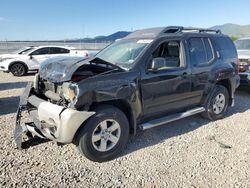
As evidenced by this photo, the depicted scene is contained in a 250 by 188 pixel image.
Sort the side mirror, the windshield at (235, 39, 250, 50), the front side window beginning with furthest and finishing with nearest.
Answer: the windshield at (235, 39, 250, 50) < the front side window < the side mirror

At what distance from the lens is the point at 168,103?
14.5ft

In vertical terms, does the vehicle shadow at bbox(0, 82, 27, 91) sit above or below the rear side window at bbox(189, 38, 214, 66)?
below

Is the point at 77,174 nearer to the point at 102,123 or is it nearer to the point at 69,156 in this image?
the point at 69,156

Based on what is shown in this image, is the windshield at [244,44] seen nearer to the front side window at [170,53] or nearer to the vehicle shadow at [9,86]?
the front side window at [170,53]

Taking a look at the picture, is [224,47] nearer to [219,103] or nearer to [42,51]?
[219,103]

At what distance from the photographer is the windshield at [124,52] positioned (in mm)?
4185

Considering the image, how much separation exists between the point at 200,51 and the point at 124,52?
1638 millimetres

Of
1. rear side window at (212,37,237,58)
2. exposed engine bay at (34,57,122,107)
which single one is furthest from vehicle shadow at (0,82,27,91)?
rear side window at (212,37,237,58)

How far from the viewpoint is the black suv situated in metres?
3.38

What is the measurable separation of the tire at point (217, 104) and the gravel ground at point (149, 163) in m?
0.48

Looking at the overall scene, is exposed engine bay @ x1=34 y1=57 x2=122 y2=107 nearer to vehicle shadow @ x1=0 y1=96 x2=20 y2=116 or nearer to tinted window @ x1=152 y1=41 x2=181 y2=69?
tinted window @ x1=152 y1=41 x2=181 y2=69

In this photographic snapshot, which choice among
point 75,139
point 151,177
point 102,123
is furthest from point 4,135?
point 151,177

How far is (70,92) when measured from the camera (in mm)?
3328

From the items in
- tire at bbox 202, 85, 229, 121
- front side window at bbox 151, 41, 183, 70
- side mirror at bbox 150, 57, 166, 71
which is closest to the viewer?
side mirror at bbox 150, 57, 166, 71
